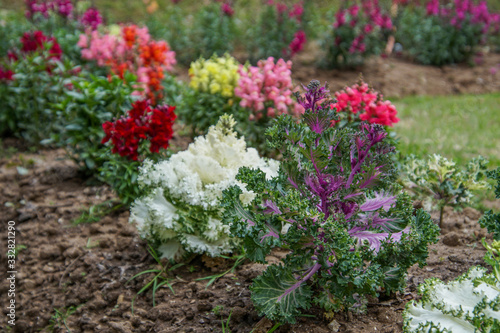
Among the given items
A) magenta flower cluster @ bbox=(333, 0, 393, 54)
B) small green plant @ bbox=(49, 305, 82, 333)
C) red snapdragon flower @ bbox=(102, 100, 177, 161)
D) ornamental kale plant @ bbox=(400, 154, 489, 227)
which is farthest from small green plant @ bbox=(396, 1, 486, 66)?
small green plant @ bbox=(49, 305, 82, 333)

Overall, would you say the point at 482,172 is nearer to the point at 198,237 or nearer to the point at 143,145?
the point at 198,237

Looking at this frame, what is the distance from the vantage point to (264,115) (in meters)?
4.38

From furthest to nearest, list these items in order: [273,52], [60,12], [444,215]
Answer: [273,52] < [60,12] < [444,215]

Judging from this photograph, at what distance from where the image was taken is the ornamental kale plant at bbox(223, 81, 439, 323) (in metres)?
2.03

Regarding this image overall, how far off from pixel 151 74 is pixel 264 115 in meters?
1.58

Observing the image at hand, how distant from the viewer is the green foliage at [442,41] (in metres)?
8.15

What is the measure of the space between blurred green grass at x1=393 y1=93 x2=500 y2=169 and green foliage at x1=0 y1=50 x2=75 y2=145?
11.4 ft

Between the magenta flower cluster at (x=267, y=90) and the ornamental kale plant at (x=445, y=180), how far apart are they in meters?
1.35

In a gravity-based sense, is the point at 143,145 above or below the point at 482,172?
below

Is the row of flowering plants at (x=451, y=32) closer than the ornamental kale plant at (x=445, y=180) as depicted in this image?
No

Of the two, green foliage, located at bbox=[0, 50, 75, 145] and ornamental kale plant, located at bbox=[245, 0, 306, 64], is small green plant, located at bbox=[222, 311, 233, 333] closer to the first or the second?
green foliage, located at bbox=[0, 50, 75, 145]

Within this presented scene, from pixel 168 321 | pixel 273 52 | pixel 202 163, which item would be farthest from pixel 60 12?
pixel 168 321

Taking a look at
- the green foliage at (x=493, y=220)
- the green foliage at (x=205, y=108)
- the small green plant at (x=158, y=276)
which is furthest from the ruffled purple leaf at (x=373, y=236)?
the green foliage at (x=205, y=108)

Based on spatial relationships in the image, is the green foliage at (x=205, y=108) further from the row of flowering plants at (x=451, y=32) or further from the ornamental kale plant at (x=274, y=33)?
the row of flowering plants at (x=451, y=32)
